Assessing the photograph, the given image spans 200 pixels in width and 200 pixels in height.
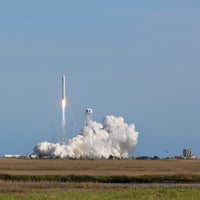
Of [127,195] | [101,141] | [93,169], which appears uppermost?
[101,141]

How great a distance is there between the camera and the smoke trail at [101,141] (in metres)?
188

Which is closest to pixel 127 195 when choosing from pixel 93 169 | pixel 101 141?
pixel 93 169

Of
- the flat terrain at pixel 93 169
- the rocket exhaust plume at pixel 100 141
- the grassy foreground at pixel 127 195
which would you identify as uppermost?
the rocket exhaust plume at pixel 100 141

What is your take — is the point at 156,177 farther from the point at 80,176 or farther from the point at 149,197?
the point at 149,197

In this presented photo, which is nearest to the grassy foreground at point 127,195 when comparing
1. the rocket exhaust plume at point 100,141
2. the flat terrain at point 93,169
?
the flat terrain at point 93,169

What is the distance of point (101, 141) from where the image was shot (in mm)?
190875

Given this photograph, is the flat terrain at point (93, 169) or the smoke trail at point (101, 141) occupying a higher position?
the smoke trail at point (101, 141)

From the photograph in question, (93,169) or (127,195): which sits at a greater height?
(93,169)

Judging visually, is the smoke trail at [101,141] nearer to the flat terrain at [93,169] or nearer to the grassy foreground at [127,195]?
the flat terrain at [93,169]

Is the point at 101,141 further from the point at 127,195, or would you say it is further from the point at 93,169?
the point at 127,195

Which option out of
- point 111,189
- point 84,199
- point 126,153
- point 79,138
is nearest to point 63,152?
point 79,138

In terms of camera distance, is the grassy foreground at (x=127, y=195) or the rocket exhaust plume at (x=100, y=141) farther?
the rocket exhaust plume at (x=100, y=141)

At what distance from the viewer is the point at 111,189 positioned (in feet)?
196

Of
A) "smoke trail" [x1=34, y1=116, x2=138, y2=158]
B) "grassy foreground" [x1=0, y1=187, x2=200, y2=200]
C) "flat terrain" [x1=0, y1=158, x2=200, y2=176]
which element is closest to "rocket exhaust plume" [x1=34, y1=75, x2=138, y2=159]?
"smoke trail" [x1=34, y1=116, x2=138, y2=158]
